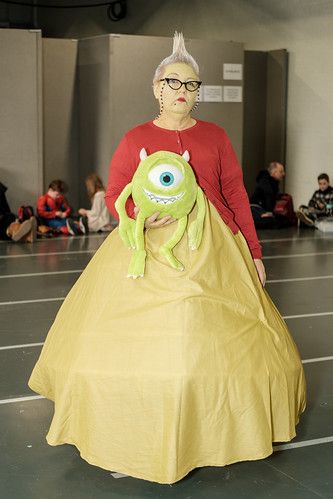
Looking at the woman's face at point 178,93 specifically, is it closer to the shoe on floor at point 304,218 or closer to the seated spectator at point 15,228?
the seated spectator at point 15,228

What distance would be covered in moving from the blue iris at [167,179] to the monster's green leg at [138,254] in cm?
18

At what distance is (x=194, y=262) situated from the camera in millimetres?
3643

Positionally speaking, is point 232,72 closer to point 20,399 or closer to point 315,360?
point 315,360

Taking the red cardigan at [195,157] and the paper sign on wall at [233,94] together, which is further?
the paper sign on wall at [233,94]

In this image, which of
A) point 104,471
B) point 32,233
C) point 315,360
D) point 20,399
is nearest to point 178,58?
point 104,471

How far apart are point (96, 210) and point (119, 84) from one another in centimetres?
190

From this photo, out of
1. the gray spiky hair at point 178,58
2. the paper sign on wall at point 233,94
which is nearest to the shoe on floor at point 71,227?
the paper sign on wall at point 233,94

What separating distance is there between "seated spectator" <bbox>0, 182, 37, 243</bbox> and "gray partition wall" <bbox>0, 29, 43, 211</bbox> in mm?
781

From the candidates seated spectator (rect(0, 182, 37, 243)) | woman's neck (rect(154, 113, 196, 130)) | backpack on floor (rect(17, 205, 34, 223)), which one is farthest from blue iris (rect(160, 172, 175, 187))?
backpack on floor (rect(17, 205, 34, 223))

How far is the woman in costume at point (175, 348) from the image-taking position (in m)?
3.49

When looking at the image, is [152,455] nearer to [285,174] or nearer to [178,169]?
[178,169]

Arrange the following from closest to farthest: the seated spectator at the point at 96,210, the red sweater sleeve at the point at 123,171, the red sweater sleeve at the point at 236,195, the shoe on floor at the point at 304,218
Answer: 1. the red sweater sleeve at the point at 123,171
2. the red sweater sleeve at the point at 236,195
3. the seated spectator at the point at 96,210
4. the shoe on floor at the point at 304,218

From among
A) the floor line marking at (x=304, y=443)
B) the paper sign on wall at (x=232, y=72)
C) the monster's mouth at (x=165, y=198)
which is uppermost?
the paper sign on wall at (x=232, y=72)

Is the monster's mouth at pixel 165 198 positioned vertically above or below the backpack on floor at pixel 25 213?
above
